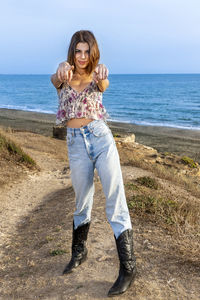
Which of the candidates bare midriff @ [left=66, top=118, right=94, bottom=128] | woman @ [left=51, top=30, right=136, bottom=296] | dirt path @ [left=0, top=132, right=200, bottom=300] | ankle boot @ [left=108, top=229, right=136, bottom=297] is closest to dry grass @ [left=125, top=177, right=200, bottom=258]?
dirt path @ [left=0, top=132, right=200, bottom=300]

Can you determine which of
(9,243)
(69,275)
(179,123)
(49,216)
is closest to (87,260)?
(69,275)

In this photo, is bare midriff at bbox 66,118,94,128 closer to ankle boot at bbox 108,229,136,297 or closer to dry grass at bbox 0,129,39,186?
ankle boot at bbox 108,229,136,297

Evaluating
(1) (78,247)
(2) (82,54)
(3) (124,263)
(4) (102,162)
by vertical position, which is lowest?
(1) (78,247)

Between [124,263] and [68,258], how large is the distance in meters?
1.27

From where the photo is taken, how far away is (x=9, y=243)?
599 cm

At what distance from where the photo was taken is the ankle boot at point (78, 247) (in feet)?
13.9

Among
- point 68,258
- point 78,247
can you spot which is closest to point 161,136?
point 68,258

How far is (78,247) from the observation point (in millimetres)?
4371

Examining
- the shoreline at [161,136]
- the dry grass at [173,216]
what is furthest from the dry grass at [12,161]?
the shoreline at [161,136]

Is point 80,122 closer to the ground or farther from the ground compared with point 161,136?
farther from the ground

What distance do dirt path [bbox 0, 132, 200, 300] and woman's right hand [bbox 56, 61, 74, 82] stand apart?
236cm

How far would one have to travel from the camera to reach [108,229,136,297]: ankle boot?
146 inches

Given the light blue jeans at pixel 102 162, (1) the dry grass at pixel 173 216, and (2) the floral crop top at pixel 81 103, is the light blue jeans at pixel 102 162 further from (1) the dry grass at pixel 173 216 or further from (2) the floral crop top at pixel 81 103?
(1) the dry grass at pixel 173 216

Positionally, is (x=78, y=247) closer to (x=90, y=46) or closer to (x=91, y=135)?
(x=91, y=135)
